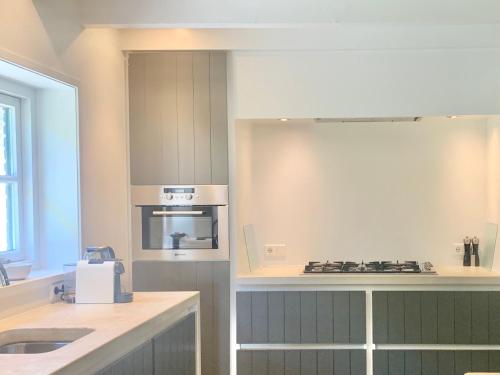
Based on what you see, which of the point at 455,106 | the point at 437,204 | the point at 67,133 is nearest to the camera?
the point at 67,133

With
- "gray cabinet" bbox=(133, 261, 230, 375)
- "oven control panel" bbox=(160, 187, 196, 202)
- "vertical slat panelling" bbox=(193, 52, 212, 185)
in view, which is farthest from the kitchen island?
"vertical slat panelling" bbox=(193, 52, 212, 185)

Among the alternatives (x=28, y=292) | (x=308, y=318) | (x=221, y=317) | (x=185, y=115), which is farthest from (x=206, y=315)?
(x=28, y=292)

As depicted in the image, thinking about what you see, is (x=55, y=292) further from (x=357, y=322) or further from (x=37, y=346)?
(x=357, y=322)

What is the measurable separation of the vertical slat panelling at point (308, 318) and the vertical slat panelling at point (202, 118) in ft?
3.35

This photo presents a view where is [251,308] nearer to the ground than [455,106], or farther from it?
nearer to the ground

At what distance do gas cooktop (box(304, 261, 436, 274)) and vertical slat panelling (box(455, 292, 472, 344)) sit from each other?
258mm

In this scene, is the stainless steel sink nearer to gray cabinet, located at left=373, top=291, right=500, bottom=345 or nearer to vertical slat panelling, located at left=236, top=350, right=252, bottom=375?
vertical slat panelling, located at left=236, top=350, right=252, bottom=375

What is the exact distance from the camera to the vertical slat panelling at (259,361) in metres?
3.71

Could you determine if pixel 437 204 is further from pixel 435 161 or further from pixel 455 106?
pixel 455 106

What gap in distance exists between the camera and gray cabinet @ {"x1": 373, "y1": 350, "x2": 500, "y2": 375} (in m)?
3.63

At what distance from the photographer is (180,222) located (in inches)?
152

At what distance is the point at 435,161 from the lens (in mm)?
4203

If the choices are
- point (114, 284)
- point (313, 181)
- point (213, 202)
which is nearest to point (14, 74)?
point (114, 284)

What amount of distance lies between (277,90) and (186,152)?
748 mm
